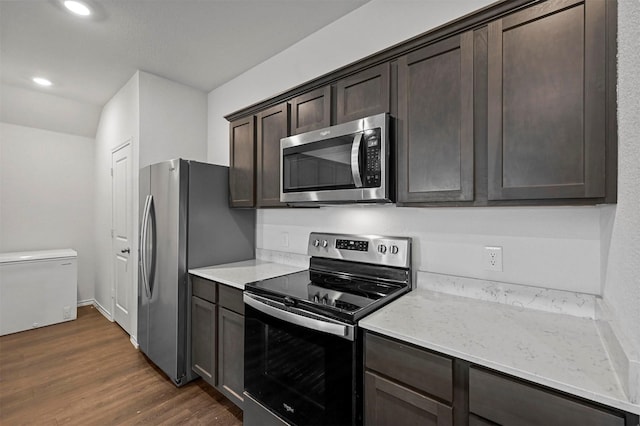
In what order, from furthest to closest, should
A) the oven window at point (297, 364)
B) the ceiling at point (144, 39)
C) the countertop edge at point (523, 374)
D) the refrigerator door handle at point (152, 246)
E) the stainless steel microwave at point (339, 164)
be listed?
the refrigerator door handle at point (152, 246)
the ceiling at point (144, 39)
the stainless steel microwave at point (339, 164)
the oven window at point (297, 364)
the countertop edge at point (523, 374)

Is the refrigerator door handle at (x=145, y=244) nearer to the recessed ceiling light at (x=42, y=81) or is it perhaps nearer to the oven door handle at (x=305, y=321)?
the oven door handle at (x=305, y=321)

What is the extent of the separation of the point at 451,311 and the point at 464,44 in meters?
1.19

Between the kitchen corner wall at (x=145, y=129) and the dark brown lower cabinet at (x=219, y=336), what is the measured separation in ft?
3.94

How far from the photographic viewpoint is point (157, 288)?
243 cm

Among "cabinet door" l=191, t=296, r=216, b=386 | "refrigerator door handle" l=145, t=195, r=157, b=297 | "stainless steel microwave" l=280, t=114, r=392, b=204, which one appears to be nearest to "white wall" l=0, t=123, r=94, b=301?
"refrigerator door handle" l=145, t=195, r=157, b=297

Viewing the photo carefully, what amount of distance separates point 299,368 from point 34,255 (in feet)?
12.6

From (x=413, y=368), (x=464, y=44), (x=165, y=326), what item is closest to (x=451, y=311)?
(x=413, y=368)

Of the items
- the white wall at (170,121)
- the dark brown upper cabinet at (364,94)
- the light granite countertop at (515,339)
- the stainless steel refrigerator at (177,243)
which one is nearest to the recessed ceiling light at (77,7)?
the white wall at (170,121)

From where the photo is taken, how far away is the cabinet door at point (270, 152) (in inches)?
82.9

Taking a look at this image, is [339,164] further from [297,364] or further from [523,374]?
[523,374]

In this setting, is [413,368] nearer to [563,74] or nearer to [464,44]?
[563,74]

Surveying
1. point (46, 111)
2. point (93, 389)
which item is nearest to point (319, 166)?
point (93, 389)

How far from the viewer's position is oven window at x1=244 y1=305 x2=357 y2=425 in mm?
1249

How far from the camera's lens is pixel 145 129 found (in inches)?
114
